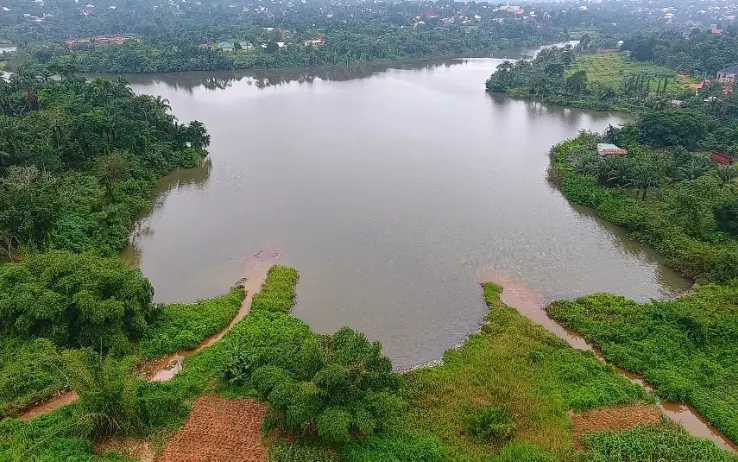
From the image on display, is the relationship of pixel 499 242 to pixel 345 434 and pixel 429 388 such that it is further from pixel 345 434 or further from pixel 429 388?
pixel 345 434

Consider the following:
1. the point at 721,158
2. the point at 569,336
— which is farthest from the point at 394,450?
the point at 721,158

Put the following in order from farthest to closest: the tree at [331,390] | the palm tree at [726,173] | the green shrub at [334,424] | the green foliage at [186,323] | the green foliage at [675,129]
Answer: the green foliage at [675,129] < the palm tree at [726,173] < the green foliage at [186,323] < the tree at [331,390] < the green shrub at [334,424]

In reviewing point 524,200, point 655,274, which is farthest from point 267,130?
point 655,274

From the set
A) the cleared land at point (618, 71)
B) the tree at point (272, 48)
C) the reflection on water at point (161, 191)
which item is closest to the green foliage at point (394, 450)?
the reflection on water at point (161, 191)

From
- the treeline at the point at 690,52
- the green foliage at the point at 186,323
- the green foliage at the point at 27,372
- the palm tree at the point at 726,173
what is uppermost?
the treeline at the point at 690,52

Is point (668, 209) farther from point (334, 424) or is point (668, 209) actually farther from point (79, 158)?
point (79, 158)

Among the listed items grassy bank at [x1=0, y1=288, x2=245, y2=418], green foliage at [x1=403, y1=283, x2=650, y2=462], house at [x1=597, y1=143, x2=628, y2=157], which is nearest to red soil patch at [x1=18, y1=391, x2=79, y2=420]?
grassy bank at [x1=0, y1=288, x2=245, y2=418]

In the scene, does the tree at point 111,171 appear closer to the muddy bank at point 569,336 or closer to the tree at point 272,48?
the muddy bank at point 569,336
